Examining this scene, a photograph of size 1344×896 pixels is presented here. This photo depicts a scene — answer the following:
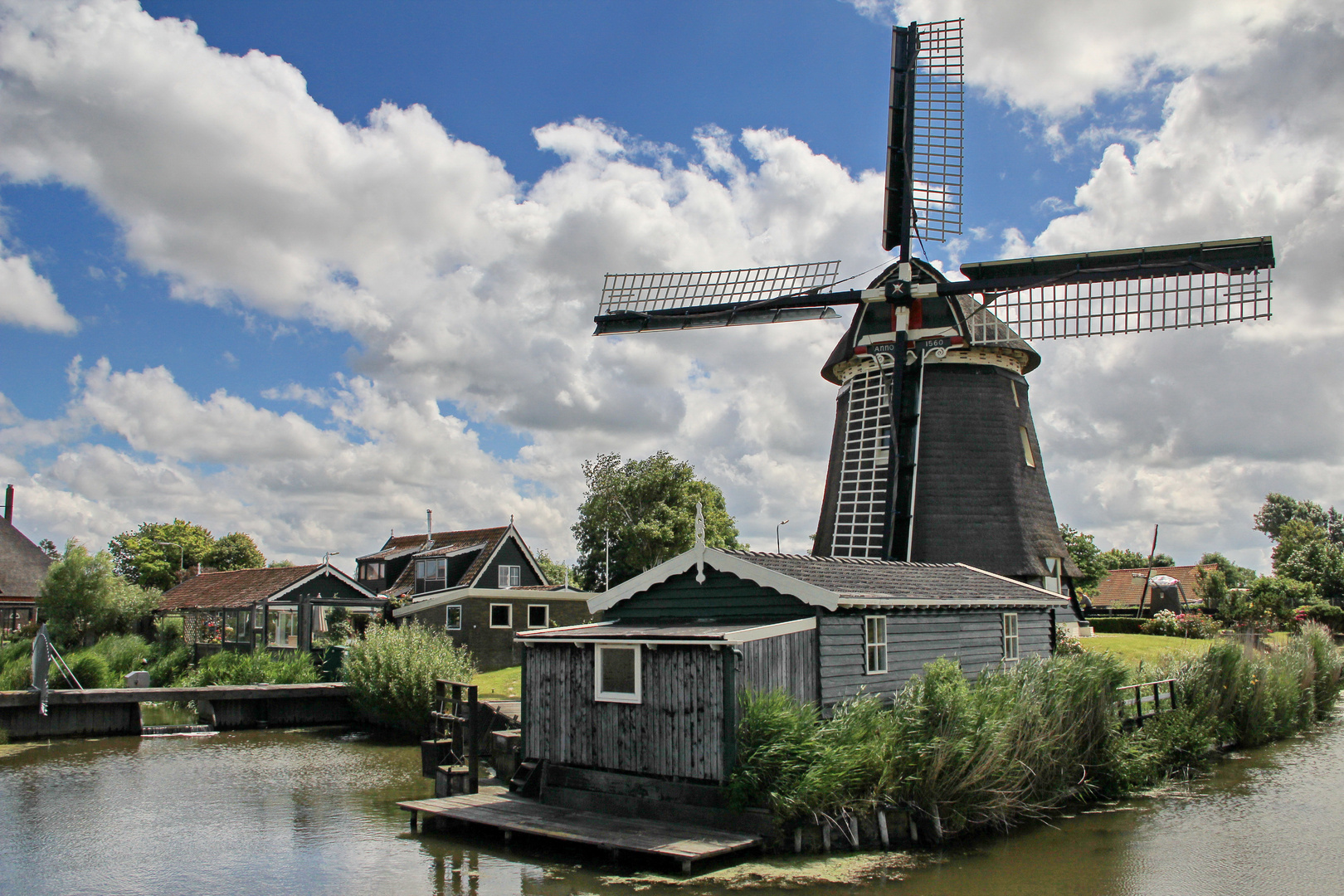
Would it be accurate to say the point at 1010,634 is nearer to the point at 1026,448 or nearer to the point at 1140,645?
the point at 1026,448

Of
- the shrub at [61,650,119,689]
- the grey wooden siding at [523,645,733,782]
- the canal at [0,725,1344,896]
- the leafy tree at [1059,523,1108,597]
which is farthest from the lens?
the leafy tree at [1059,523,1108,597]

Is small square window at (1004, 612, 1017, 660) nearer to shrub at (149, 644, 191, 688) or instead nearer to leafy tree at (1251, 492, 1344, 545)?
shrub at (149, 644, 191, 688)

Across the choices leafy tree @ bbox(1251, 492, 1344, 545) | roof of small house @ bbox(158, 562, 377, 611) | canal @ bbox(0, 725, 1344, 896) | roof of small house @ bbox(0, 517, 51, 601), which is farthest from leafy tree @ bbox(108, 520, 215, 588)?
leafy tree @ bbox(1251, 492, 1344, 545)

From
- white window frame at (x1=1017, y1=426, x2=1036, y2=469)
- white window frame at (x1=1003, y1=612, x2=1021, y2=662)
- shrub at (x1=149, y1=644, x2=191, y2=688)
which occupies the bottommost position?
shrub at (x1=149, y1=644, x2=191, y2=688)

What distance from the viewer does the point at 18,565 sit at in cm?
4772

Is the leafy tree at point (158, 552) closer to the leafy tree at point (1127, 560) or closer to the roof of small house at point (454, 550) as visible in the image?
the roof of small house at point (454, 550)

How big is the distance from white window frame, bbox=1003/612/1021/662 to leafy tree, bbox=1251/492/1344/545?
85309 millimetres

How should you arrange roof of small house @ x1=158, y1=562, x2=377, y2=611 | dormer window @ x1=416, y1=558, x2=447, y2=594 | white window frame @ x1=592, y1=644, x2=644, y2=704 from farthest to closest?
1. dormer window @ x1=416, y1=558, x2=447, y2=594
2. roof of small house @ x1=158, y1=562, x2=377, y2=611
3. white window frame @ x1=592, y1=644, x2=644, y2=704

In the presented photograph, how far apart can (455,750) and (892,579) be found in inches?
304

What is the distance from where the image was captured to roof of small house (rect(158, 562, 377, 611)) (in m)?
34.0

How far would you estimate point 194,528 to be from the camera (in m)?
74.9

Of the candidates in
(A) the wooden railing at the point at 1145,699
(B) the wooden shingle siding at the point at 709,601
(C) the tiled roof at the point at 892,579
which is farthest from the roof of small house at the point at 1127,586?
(B) the wooden shingle siding at the point at 709,601

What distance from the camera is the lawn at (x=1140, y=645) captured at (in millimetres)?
25094

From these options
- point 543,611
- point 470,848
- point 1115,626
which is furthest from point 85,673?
point 1115,626
